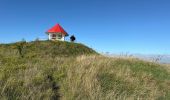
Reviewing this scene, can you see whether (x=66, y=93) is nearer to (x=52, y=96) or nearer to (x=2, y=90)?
(x=52, y=96)

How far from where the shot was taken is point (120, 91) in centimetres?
723

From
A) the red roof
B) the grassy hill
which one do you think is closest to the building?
the red roof

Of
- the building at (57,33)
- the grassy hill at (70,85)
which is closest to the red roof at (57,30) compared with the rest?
the building at (57,33)

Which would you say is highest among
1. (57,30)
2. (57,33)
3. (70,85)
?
(57,30)

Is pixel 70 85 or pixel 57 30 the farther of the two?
pixel 57 30

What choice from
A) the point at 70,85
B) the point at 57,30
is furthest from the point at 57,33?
the point at 70,85

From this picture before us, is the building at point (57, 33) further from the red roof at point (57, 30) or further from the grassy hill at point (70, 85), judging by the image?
the grassy hill at point (70, 85)

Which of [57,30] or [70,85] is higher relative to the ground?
[57,30]

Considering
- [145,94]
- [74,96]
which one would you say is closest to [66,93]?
[74,96]

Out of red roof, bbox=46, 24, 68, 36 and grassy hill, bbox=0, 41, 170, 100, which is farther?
red roof, bbox=46, 24, 68, 36

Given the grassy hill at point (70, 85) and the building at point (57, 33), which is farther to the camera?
the building at point (57, 33)

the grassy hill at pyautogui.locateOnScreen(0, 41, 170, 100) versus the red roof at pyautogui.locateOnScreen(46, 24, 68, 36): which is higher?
the red roof at pyautogui.locateOnScreen(46, 24, 68, 36)

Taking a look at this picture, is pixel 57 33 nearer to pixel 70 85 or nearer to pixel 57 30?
pixel 57 30

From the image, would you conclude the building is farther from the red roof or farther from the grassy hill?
the grassy hill
